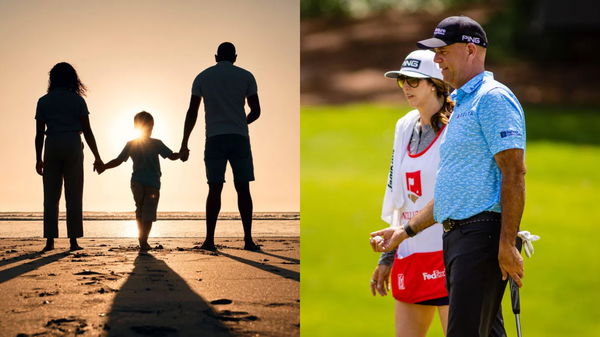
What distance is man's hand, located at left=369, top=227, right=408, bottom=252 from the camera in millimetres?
3410

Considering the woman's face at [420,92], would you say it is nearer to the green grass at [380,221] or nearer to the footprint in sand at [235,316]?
the footprint in sand at [235,316]

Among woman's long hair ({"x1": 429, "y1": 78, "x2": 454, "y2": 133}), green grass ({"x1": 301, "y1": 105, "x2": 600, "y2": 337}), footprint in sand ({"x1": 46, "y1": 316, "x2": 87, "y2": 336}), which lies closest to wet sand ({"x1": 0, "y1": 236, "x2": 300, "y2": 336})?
footprint in sand ({"x1": 46, "y1": 316, "x2": 87, "y2": 336})

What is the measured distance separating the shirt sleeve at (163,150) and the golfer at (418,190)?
3.46 ft

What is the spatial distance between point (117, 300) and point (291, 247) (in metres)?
0.79

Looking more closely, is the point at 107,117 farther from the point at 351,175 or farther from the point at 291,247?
the point at 351,175

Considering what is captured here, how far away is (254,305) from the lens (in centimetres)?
398

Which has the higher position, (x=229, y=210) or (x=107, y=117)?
(x=107, y=117)

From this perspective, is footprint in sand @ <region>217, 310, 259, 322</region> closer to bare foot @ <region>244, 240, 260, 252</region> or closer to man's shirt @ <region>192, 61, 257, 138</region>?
bare foot @ <region>244, 240, 260, 252</region>

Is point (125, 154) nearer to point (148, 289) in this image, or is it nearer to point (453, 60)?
point (148, 289)

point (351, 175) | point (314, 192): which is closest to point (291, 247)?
point (314, 192)

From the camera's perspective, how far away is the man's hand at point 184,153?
418 centimetres

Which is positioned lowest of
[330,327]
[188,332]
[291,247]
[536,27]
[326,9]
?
[330,327]

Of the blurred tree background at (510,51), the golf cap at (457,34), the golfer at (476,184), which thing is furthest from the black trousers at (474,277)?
the blurred tree background at (510,51)

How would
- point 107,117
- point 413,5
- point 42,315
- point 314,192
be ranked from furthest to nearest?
point 413,5 → point 314,192 → point 107,117 → point 42,315
